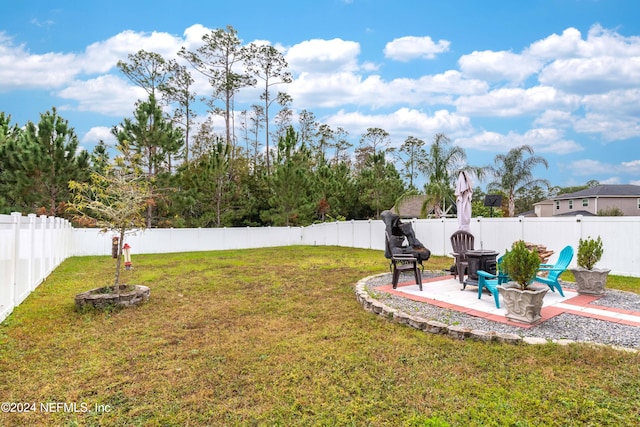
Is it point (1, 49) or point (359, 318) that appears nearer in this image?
point (359, 318)

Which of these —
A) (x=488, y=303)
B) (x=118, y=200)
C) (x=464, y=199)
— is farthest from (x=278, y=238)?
(x=488, y=303)

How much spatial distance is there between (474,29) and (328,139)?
22857mm

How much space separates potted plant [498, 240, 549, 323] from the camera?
3885mm

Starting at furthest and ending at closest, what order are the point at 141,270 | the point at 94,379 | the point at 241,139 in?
the point at 241,139 → the point at 141,270 → the point at 94,379

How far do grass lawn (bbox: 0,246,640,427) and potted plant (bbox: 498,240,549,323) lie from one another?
73 centimetres

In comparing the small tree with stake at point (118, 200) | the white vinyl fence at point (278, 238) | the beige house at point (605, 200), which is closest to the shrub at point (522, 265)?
the white vinyl fence at point (278, 238)

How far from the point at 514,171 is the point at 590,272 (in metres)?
16.4

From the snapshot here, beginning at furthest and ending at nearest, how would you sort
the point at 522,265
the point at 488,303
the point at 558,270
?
the point at 558,270, the point at 488,303, the point at 522,265

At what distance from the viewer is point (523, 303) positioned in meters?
3.93

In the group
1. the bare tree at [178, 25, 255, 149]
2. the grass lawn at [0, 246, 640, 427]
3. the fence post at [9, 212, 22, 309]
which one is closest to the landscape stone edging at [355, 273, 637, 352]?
the grass lawn at [0, 246, 640, 427]

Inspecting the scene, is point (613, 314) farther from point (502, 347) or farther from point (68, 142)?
point (68, 142)

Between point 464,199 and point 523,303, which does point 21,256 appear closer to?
point 523,303

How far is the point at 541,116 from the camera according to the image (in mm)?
13570

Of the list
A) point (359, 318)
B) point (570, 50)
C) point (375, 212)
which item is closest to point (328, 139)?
point (375, 212)
